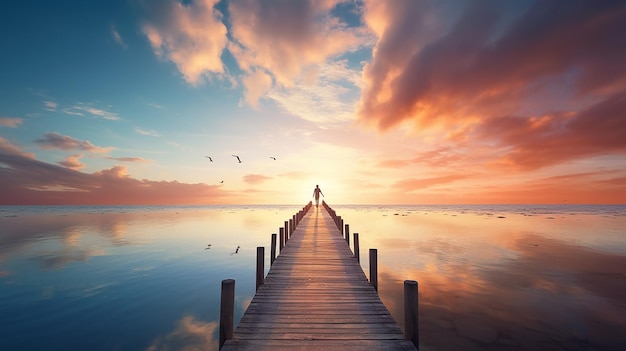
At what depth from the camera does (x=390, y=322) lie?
6.04 m

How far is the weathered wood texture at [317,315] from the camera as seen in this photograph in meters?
5.21

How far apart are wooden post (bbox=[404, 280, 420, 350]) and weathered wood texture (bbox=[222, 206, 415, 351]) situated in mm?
134

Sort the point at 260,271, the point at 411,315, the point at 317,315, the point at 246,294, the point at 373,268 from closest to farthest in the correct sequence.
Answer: the point at 411,315, the point at 317,315, the point at 260,271, the point at 373,268, the point at 246,294

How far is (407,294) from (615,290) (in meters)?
15.4

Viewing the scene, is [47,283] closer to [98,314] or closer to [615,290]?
[98,314]

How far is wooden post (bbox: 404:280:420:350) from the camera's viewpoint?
519 cm

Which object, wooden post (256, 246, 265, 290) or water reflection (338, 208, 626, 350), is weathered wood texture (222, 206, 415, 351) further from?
water reflection (338, 208, 626, 350)

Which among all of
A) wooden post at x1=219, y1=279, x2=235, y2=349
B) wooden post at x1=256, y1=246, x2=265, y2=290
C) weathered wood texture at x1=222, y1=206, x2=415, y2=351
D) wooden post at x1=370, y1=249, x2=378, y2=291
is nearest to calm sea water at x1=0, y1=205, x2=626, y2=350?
wooden post at x1=370, y1=249, x2=378, y2=291

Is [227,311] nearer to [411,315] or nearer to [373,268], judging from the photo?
[411,315]

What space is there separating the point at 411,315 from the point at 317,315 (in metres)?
2.18

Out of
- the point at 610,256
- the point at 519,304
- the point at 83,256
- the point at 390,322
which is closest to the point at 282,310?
the point at 390,322

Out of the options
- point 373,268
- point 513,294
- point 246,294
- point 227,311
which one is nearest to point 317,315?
point 227,311

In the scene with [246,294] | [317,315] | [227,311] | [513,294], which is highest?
[227,311]

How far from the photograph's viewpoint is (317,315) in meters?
6.37
